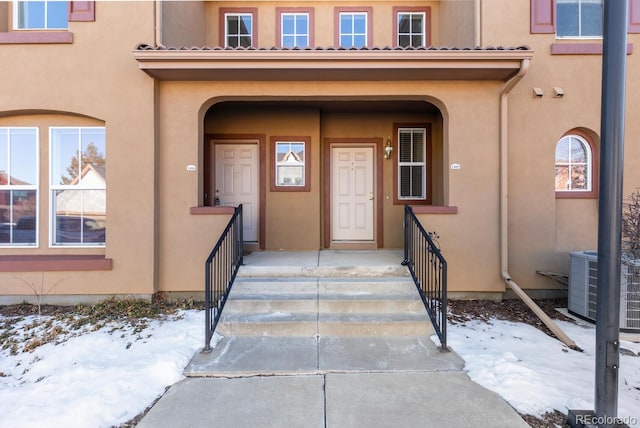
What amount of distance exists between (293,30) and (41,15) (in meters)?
4.20

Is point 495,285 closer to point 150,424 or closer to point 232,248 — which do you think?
point 232,248

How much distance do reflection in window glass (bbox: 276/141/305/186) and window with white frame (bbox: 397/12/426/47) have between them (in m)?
3.14

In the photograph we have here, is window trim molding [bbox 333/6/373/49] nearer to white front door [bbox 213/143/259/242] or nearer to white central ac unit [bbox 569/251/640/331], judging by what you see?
white front door [bbox 213/143/259/242]

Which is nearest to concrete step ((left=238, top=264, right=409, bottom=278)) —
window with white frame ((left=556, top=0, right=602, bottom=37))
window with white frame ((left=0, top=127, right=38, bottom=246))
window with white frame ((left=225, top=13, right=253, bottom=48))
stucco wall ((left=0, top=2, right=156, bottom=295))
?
stucco wall ((left=0, top=2, right=156, bottom=295))

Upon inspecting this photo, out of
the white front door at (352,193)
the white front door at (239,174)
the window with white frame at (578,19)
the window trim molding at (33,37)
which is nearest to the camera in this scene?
the window trim molding at (33,37)

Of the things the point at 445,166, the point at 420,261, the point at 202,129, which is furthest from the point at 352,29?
the point at 420,261

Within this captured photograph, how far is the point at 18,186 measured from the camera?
5.15 m

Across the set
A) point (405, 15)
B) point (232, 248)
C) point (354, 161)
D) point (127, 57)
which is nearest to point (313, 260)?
point (232, 248)

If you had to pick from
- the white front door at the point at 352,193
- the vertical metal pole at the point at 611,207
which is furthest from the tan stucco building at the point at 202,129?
the vertical metal pole at the point at 611,207

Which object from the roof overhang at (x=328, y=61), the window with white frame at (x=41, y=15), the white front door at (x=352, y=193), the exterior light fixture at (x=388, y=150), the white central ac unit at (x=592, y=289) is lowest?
the white central ac unit at (x=592, y=289)

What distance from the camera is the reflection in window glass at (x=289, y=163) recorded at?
21.9ft

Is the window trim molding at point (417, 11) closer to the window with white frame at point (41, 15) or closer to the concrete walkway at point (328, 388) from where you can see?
the window with white frame at point (41, 15)

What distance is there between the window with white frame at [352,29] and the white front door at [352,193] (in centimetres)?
222

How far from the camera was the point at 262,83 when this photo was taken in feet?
16.8
